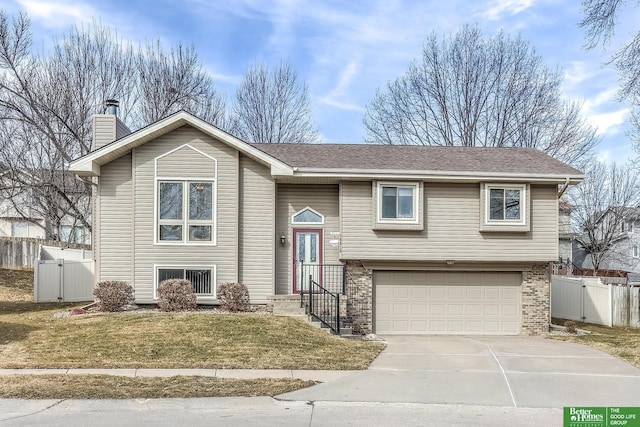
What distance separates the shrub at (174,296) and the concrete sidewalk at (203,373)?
4.95 metres

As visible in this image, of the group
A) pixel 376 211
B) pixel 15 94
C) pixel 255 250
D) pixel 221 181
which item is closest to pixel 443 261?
pixel 376 211

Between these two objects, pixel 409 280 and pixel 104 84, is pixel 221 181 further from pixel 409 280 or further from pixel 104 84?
pixel 104 84

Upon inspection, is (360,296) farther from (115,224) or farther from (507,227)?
(115,224)

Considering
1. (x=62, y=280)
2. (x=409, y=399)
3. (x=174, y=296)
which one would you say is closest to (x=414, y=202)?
(x=174, y=296)

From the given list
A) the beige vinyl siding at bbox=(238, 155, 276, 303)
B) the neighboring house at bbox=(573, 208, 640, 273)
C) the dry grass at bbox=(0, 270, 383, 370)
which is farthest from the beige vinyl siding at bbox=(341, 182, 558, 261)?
the neighboring house at bbox=(573, 208, 640, 273)

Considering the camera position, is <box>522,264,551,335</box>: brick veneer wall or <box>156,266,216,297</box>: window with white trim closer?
<box>156,266,216,297</box>: window with white trim

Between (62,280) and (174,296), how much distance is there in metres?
6.86

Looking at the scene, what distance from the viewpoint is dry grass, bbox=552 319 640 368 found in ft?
41.1

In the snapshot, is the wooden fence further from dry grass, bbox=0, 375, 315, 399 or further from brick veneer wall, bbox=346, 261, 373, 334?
dry grass, bbox=0, 375, 315, 399

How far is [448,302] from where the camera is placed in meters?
17.0

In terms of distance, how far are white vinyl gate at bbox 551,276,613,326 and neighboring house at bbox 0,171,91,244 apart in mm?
22466

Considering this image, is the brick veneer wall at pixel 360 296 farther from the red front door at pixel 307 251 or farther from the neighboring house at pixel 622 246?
the neighboring house at pixel 622 246

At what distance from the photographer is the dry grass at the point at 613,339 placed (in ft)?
41.1

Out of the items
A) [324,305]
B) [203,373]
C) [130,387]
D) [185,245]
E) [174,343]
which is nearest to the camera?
[130,387]
